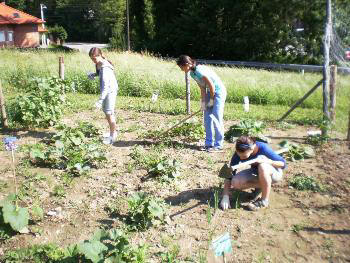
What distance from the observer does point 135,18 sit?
3188cm

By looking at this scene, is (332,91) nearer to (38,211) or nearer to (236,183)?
(236,183)

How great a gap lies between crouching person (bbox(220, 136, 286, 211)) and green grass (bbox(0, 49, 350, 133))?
10.7 feet

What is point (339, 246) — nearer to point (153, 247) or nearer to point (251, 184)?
point (251, 184)

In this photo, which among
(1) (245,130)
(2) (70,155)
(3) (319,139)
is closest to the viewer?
(2) (70,155)

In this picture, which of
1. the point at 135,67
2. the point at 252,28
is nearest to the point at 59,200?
the point at 135,67

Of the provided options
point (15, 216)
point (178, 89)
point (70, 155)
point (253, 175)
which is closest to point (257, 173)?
point (253, 175)

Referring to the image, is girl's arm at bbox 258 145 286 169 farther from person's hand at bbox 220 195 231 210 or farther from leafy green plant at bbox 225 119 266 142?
leafy green plant at bbox 225 119 266 142

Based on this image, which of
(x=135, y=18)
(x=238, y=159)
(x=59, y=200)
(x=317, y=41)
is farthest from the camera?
(x=135, y=18)

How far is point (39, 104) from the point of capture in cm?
714

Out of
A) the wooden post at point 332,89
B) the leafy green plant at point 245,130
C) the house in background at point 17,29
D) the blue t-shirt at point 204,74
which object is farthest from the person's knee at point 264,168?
the house in background at point 17,29

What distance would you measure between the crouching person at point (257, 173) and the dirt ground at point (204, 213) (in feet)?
0.42

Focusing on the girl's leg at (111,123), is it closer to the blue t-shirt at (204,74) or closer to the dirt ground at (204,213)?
the dirt ground at (204,213)

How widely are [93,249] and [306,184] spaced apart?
9.16 feet

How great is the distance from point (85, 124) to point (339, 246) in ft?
15.2
